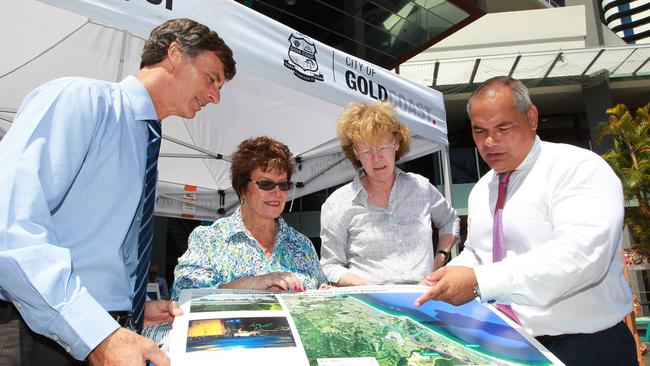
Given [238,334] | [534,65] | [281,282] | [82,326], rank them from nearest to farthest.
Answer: [82,326], [238,334], [281,282], [534,65]

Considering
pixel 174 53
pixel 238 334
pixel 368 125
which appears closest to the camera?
pixel 238 334

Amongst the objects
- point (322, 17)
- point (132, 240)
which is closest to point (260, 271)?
point (132, 240)

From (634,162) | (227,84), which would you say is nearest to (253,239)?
→ (227,84)

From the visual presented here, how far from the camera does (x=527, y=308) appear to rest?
4.77 feet

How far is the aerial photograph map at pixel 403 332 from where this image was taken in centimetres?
98

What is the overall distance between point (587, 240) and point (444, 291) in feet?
1.34

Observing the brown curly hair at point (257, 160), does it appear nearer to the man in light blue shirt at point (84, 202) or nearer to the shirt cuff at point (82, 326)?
the man in light blue shirt at point (84, 202)

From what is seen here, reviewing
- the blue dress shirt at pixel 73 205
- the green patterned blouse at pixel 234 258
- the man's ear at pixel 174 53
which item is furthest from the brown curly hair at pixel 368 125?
the blue dress shirt at pixel 73 205

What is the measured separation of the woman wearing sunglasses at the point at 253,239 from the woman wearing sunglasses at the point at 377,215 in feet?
0.62

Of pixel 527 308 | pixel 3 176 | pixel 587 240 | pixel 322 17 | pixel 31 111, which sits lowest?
→ pixel 527 308

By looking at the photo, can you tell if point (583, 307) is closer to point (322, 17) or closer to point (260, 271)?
point (260, 271)

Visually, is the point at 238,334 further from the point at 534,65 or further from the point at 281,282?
the point at 534,65

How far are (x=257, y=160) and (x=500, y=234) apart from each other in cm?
118

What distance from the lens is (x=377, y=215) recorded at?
7.63 feet
